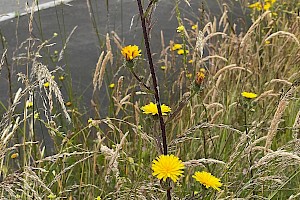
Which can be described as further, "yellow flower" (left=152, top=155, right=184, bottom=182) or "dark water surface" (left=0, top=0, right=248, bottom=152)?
"dark water surface" (left=0, top=0, right=248, bottom=152)

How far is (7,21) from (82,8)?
3.33 feet

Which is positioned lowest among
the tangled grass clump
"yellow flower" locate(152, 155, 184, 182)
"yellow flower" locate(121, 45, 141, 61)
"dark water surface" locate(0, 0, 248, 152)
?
"dark water surface" locate(0, 0, 248, 152)

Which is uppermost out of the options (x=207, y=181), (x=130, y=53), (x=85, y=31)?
(x=130, y=53)

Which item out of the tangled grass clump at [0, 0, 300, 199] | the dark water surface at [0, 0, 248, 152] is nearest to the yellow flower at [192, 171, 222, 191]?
the tangled grass clump at [0, 0, 300, 199]

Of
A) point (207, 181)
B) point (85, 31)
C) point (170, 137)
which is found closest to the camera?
point (207, 181)

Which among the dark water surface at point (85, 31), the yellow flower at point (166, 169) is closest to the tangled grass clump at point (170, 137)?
the yellow flower at point (166, 169)

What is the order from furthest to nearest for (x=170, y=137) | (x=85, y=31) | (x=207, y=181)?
1. (x=85, y=31)
2. (x=170, y=137)
3. (x=207, y=181)

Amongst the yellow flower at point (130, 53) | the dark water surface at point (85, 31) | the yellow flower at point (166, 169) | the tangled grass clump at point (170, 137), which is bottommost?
the dark water surface at point (85, 31)

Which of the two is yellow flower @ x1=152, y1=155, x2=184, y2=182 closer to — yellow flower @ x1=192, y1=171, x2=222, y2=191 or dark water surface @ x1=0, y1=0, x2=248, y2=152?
yellow flower @ x1=192, y1=171, x2=222, y2=191

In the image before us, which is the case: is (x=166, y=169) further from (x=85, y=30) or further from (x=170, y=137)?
(x=85, y=30)

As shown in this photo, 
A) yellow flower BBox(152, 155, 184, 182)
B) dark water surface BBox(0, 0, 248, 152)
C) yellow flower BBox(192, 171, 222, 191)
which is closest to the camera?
yellow flower BBox(152, 155, 184, 182)

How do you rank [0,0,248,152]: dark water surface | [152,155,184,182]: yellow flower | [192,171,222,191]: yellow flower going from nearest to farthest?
[152,155,184,182]: yellow flower
[192,171,222,191]: yellow flower
[0,0,248,152]: dark water surface

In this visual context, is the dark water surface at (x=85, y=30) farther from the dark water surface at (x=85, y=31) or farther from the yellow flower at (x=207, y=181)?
the yellow flower at (x=207, y=181)

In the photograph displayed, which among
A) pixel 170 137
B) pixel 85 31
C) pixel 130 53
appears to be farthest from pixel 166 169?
pixel 85 31
